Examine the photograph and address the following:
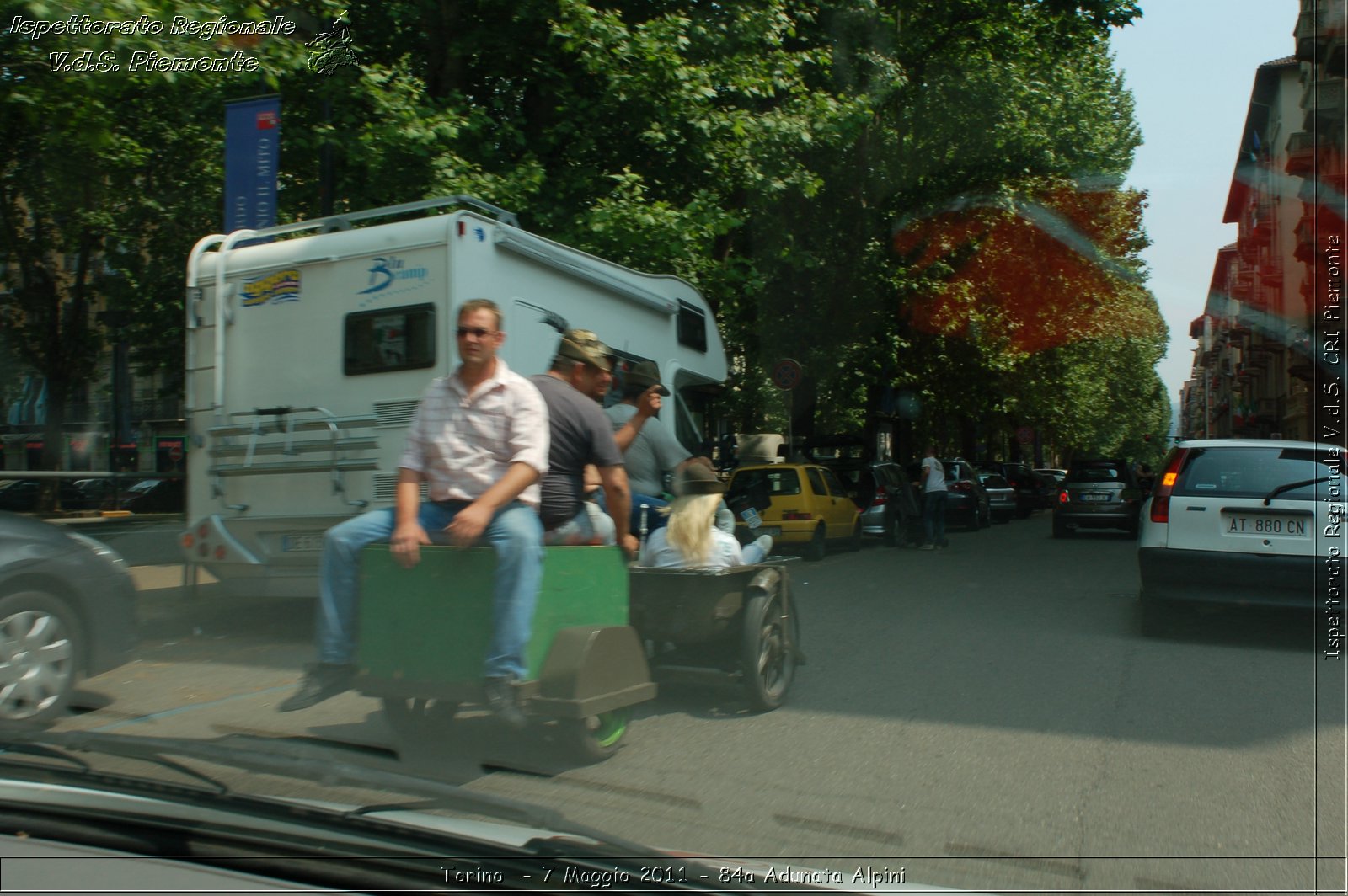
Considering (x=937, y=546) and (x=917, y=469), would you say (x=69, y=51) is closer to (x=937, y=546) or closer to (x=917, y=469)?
(x=937, y=546)

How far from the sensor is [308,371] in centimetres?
854

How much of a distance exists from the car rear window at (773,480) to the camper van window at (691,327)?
4.99 metres

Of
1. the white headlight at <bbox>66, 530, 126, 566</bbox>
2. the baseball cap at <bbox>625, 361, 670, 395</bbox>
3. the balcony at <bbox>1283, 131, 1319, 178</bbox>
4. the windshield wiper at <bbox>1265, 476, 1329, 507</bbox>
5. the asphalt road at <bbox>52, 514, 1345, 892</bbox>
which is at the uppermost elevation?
the balcony at <bbox>1283, 131, 1319, 178</bbox>

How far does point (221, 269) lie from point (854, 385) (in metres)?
17.3

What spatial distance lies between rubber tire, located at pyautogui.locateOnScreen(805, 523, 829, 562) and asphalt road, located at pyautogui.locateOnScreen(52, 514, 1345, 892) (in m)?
6.88

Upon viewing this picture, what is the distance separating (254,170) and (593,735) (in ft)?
30.0

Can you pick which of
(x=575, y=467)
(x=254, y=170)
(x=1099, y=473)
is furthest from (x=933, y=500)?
(x=575, y=467)

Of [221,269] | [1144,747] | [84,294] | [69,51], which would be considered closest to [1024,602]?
[1144,747]

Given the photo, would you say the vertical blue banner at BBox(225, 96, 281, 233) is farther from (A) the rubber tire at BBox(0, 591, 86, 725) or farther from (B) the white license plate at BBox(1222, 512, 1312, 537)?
(B) the white license plate at BBox(1222, 512, 1312, 537)

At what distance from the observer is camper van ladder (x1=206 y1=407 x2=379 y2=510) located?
821 centimetres

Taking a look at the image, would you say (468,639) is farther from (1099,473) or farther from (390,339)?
(1099,473)

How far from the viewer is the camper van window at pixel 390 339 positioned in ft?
26.3

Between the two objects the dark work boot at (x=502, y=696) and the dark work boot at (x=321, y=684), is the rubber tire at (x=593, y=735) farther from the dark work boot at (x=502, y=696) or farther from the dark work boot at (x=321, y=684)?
the dark work boot at (x=321, y=684)

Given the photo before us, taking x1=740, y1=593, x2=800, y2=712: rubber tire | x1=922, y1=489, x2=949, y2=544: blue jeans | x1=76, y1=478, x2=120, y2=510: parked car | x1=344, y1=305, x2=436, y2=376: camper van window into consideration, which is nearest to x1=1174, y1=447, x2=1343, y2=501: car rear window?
x1=740, y1=593, x2=800, y2=712: rubber tire
